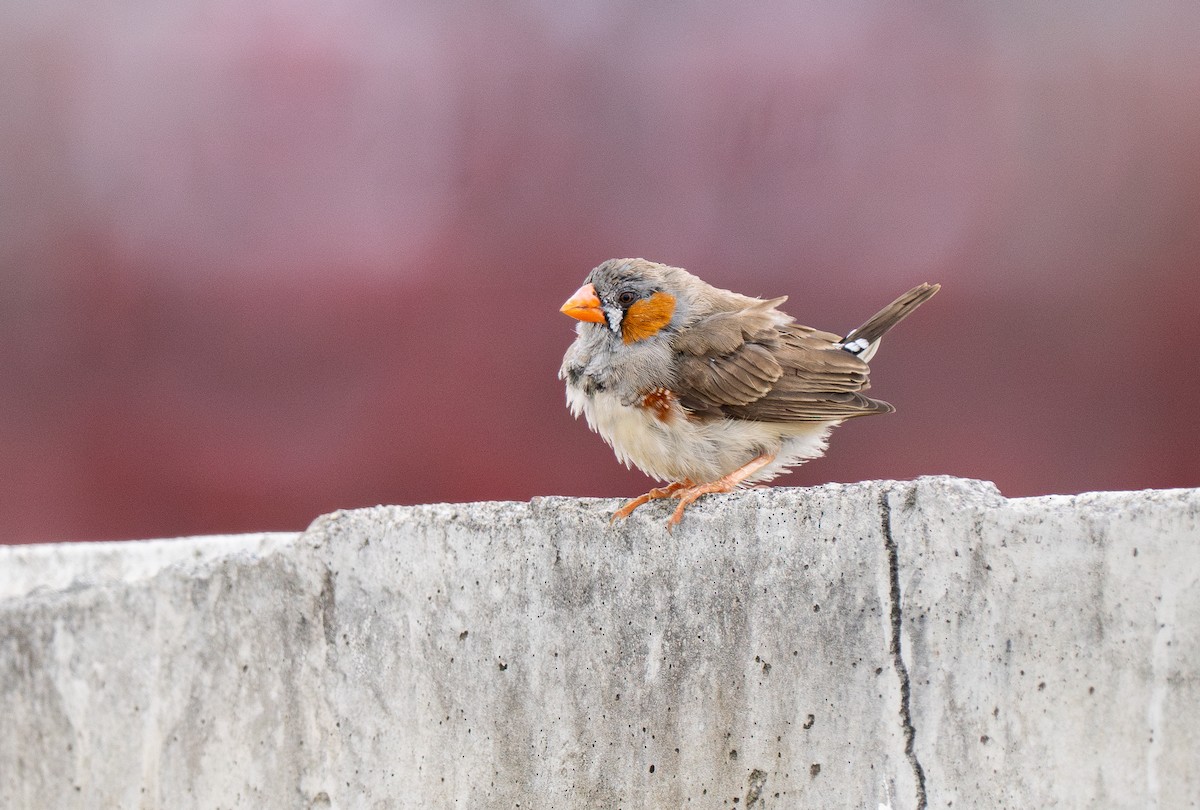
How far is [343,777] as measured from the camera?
207 centimetres

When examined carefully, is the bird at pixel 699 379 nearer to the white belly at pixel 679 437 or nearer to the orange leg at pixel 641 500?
the white belly at pixel 679 437

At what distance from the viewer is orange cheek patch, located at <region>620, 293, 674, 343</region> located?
2.96 m

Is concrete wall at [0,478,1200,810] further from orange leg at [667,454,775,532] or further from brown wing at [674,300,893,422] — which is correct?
brown wing at [674,300,893,422]

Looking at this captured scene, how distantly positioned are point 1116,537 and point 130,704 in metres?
1.75

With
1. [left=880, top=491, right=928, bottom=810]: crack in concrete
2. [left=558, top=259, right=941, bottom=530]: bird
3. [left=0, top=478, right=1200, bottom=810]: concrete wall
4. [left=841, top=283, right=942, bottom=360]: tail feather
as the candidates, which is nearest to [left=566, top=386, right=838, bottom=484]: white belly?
[left=558, top=259, right=941, bottom=530]: bird

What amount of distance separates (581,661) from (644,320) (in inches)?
45.4

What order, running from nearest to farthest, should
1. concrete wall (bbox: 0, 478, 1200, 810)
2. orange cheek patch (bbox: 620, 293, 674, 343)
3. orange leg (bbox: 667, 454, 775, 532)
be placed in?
concrete wall (bbox: 0, 478, 1200, 810)
orange leg (bbox: 667, 454, 775, 532)
orange cheek patch (bbox: 620, 293, 674, 343)

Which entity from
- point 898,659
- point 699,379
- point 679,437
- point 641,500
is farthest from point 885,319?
point 898,659

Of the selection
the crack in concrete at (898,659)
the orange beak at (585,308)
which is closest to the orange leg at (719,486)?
the crack in concrete at (898,659)

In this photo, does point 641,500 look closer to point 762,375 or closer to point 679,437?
point 679,437

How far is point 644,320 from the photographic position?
2973 mm

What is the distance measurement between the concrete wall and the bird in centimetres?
63

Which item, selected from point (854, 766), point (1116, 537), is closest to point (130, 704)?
point (854, 766)

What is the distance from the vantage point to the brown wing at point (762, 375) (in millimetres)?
2848
